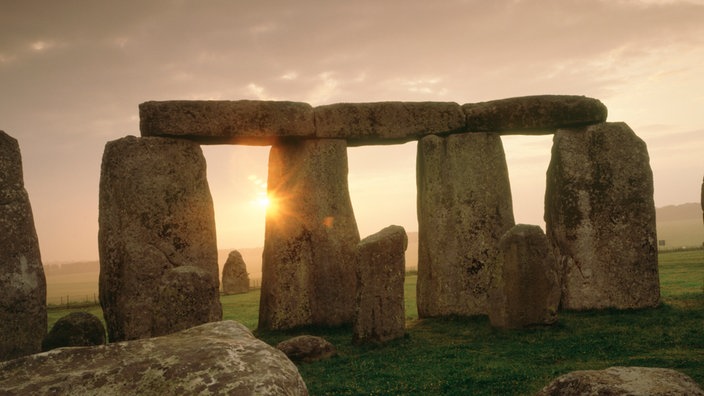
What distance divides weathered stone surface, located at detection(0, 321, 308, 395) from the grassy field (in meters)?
5.62

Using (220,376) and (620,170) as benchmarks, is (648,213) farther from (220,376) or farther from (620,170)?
(220,376)

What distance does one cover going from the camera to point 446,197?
51.3 ft

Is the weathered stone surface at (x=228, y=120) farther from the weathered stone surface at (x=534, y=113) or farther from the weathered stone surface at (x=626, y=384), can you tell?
the weathered stone surface at (x=626, y=384)

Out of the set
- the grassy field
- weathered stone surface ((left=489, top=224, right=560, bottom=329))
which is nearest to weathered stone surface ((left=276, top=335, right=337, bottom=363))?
the grassy field

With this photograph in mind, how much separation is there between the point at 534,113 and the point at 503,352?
731 centimetres

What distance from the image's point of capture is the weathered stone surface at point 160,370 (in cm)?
280

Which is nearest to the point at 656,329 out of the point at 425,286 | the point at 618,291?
the point at 618,291

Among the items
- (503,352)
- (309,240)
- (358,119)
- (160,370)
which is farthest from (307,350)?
(160,370)

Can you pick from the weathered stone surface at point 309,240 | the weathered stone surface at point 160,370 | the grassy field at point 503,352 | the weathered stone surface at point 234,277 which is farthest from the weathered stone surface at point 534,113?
the weathered stone surface at point 234,277

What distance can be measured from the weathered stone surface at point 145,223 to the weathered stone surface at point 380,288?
3.91 meters

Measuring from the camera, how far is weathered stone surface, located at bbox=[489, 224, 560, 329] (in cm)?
1182

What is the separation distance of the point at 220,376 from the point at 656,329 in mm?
11239

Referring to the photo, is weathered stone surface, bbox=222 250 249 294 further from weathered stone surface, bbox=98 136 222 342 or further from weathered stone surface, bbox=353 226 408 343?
weathered stone surface, bbox=353 226 408 343

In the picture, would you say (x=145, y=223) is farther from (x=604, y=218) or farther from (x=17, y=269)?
(x=604, y=218)
